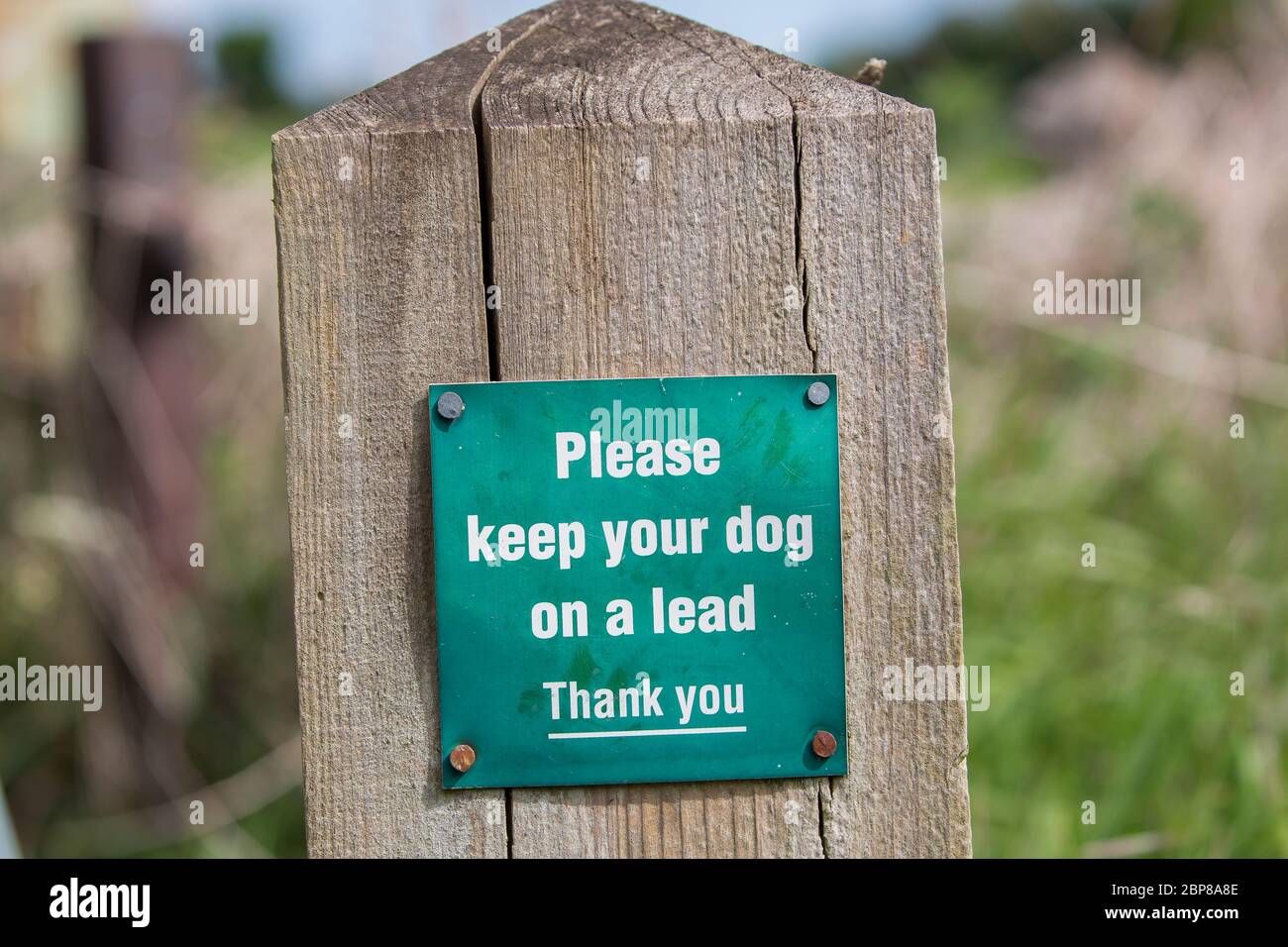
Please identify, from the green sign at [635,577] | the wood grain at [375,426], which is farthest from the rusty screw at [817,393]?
the wood grain at [375,426]

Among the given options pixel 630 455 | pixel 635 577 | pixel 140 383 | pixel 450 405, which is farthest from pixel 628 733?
pixel 140 383

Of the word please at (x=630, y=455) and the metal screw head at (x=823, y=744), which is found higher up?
the word please at (x=630, y=455)

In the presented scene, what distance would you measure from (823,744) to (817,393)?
0.39 m

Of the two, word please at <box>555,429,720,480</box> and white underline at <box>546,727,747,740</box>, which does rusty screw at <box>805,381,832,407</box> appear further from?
white underline at <box>546,727,747,740</box>

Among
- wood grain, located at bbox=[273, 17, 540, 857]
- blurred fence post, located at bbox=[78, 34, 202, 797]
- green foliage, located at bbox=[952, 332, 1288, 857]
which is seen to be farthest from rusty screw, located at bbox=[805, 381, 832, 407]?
blurred fence post, located at bbox=[78, 34, 202, 797]

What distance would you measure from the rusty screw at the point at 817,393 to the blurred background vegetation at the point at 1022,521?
1528 millimetres

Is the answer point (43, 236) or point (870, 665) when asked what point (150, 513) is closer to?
point (43, 236)

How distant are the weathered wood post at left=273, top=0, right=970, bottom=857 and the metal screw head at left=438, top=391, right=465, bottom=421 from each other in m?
0.03

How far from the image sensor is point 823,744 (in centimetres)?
124

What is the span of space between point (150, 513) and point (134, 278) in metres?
0.71

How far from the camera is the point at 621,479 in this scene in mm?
1227

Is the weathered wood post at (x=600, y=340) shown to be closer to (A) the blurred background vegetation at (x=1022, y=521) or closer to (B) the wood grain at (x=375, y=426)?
(B) the wood grain at (x=375, y=426)

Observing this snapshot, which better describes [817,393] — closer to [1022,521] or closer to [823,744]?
[823,744]

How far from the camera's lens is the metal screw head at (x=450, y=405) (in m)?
1.22
